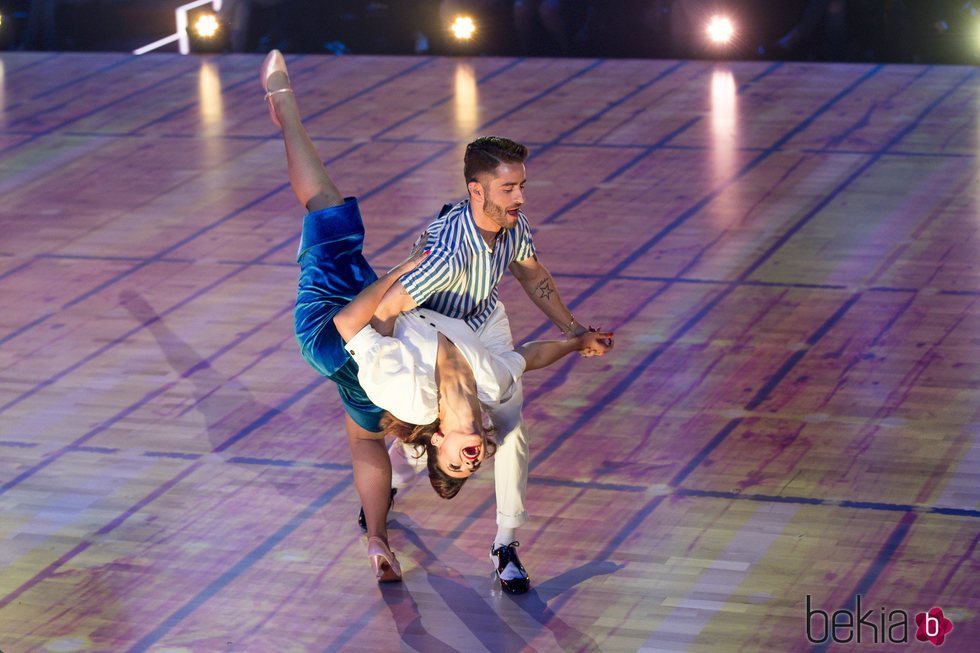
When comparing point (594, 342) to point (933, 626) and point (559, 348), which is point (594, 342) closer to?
point (559, 348)

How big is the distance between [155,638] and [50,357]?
85.2 inches

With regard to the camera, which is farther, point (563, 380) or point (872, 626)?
point (563, 380)

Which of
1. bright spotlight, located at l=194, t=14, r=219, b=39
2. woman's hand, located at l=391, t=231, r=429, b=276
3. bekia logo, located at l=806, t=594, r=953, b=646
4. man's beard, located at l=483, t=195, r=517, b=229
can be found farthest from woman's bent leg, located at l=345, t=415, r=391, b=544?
bright spotlight, located at l=194, t=14, r=219, b=39

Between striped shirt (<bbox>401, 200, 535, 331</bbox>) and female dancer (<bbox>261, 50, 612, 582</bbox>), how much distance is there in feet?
0.16

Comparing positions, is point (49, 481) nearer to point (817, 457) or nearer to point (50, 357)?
point (50, 357)

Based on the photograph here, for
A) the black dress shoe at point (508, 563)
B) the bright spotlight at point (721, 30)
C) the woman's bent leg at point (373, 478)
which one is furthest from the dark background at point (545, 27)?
the black dress shoe at point (508, 563)

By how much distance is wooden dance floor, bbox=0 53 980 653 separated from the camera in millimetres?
4004

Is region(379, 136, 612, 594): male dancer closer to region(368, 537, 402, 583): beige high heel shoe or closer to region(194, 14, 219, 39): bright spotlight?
region(368, 537, 402, 583): beige high heel shoe

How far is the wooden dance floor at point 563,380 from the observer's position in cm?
400

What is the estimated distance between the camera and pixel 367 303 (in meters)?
3.86

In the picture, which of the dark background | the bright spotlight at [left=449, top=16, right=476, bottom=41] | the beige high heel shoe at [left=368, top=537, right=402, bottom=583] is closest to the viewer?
the beige high heel shoe at [left=368, top=537, right=402, bottom=583]

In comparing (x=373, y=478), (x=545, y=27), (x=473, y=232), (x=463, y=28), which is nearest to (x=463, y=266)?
(x=473, y=232)

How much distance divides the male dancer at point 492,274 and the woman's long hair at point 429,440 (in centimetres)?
12

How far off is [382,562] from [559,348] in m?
0.72
